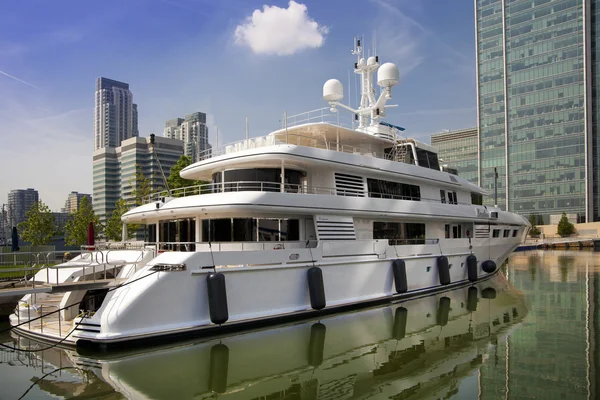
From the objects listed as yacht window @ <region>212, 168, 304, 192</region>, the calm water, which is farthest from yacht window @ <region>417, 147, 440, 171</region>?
the calm water

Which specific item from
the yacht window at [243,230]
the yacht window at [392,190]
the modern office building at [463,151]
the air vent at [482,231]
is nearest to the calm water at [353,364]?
the yacht window at [243,230]

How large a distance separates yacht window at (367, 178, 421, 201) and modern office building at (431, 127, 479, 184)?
64033 millimetres

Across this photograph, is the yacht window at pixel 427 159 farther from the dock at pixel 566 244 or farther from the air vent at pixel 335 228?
the dock at pixel 566 244

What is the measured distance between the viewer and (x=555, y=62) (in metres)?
69.6

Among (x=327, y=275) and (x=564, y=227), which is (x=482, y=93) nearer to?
(x=564, y=227)

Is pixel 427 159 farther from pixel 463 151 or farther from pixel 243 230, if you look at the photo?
pixel 463 151

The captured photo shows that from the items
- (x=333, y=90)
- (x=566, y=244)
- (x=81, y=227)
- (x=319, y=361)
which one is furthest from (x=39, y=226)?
(x=566, y=244)

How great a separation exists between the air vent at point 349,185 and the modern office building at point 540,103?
64.6 meters

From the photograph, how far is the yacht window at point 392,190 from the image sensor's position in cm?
1638

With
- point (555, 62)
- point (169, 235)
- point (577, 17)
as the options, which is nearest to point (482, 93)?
point (555, 62)

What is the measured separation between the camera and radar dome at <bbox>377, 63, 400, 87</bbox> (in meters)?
20.5

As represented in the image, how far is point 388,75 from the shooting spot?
20484 mm

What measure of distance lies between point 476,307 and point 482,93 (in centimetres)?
7008

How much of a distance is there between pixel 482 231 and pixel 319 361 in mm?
14082
